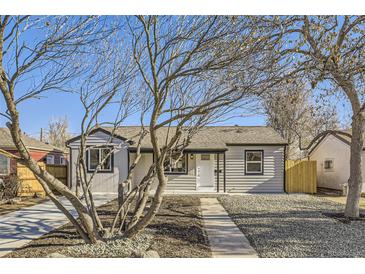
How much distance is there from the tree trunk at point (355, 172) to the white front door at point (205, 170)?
23.4 ft

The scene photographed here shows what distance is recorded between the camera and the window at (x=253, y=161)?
45.6 ft

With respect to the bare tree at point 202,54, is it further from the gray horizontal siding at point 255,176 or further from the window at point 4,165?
the window at point 4,165

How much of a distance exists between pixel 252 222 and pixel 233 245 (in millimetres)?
2028

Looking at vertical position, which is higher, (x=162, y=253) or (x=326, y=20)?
(x=326, y=20)

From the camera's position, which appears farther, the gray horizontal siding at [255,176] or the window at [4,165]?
the window at [4,165]

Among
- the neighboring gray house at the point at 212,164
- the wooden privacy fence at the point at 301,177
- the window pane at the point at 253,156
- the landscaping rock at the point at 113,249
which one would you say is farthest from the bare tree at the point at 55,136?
the landscaping rock at the point at 113,249

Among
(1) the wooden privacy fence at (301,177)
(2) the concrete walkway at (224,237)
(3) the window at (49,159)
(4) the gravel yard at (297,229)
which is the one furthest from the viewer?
(3) the window at (49,159)

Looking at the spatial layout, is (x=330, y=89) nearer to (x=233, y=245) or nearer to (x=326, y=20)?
(x=326, y=20)

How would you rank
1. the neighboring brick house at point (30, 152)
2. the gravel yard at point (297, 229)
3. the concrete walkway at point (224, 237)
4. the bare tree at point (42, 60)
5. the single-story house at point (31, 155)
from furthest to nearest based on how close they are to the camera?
the neighboring brick house at point (30, 152) < the single-story house at point (31, 155) < the gravel yard at point (297, 229) < the concrete walkway at point (224, 237) < the bare tree at point (42, 60)

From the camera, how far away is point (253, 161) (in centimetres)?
1391

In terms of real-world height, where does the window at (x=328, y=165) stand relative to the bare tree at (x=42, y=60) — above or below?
below

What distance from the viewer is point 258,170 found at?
13914mm

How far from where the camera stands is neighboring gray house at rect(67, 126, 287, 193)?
44.2ft
